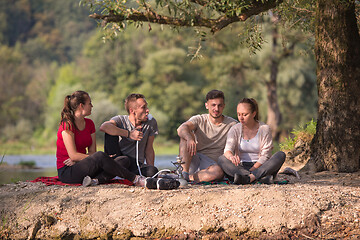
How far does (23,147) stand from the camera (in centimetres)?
3809

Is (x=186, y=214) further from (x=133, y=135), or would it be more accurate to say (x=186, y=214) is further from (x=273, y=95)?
(x=273, y=95)

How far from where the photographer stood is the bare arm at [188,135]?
6.07 metres

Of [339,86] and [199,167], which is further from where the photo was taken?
[339,86]

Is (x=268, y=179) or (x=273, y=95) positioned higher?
(x=273, y=95)

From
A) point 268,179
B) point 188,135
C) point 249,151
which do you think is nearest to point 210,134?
point 188,135

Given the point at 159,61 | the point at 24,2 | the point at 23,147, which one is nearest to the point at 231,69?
the point at 159,61

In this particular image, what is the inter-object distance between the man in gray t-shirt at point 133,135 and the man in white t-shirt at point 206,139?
1.41 feet

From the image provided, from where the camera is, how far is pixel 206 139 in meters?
6.52

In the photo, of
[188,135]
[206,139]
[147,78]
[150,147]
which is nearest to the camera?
[188,135]

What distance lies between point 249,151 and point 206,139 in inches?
26.8

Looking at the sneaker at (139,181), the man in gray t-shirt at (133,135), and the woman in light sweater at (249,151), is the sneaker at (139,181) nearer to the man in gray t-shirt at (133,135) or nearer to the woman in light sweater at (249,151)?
the man in gray t-shirt at (133,135)

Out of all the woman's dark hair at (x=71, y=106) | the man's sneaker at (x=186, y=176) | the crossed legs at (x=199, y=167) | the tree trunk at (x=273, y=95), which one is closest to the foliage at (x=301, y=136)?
the crossed legs at (x=199, y=167)

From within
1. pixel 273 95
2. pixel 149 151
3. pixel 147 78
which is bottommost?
pixel 149 151

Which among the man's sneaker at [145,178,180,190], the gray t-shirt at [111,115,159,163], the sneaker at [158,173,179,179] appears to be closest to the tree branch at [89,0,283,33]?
the gray t-shirt at [111,115,159,163]
